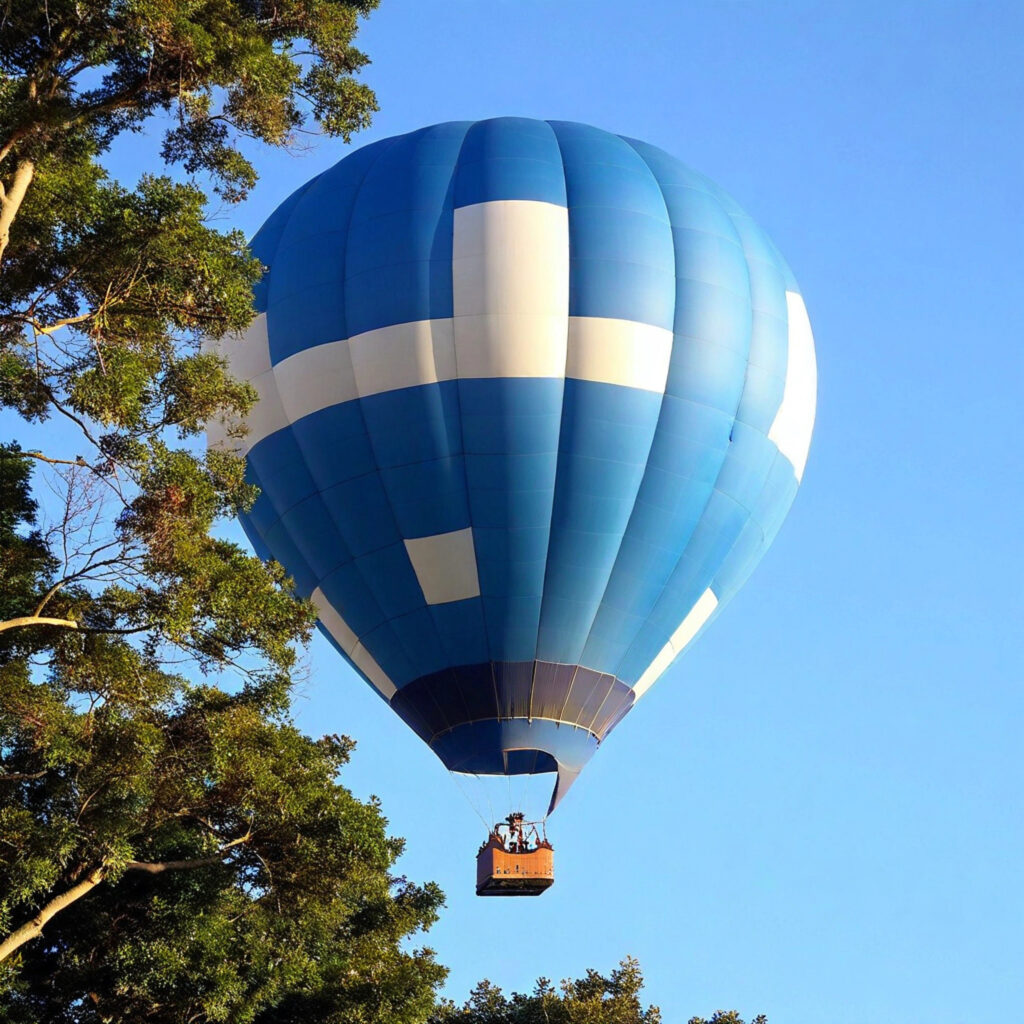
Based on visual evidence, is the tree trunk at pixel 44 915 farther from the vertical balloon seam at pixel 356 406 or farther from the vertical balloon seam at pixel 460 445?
the vertical balloon seam at pixel 356 406

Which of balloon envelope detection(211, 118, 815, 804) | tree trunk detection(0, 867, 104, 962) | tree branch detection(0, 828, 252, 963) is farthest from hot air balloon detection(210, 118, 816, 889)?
tree trunk detection(0, 867, 104, 962)

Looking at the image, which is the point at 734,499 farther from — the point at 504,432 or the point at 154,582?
the point at 154,582

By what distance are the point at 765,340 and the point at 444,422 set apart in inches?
205

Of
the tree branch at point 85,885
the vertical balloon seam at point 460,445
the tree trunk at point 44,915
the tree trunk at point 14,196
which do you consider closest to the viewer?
the tree trunk at point 14,196

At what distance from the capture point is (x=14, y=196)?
1759cm

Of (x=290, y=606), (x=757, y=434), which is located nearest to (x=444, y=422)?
(x=757, y=434)

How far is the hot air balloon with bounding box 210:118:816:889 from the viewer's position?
27.1 metres

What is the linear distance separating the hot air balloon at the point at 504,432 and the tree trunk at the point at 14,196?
382 inches

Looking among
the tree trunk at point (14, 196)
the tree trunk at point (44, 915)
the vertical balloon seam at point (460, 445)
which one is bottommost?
the tree trunk at point (44, 915)

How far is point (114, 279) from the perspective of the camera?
18.4 metres

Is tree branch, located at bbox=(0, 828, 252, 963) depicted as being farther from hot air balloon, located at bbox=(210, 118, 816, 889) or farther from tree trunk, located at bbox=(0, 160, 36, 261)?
hot air balloon, located at bbox=(210, 118, 816, 889)

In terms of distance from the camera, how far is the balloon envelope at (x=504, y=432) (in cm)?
2708

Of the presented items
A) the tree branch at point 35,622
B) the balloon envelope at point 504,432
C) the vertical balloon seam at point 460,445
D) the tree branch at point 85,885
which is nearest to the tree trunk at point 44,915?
the tree branch at point 85,885

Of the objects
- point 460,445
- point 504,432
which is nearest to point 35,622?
point 460,445
